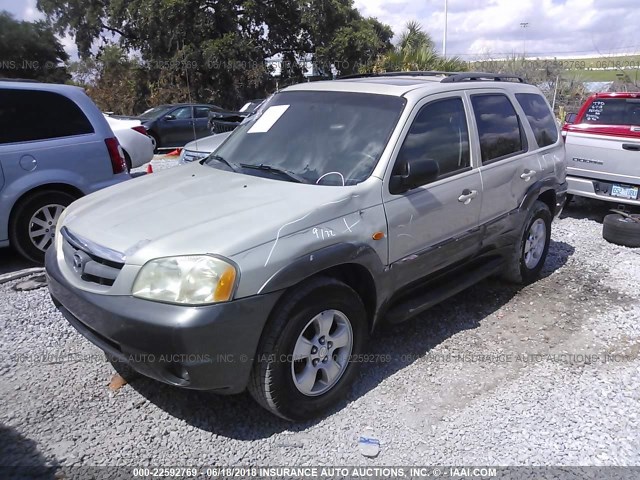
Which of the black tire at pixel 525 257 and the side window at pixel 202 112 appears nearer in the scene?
the black tire at pixel 525 257

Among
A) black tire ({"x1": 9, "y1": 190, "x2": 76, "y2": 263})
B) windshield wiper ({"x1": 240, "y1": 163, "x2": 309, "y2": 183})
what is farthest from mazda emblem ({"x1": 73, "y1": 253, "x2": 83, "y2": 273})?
black tire ({"x1": 9, "y1": 190, "x2": 76, "y2": 263})

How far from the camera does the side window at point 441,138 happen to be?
140 inches

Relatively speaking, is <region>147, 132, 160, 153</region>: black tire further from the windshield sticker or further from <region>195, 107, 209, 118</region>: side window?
the windshield sticker

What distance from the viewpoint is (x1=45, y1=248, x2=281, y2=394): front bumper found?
251 centimetres

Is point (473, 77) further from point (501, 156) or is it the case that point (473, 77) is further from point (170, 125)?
point (170, 125)

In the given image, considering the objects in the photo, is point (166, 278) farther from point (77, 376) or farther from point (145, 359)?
point (77, 376)

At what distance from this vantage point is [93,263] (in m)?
2.88

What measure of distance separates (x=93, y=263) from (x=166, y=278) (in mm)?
556

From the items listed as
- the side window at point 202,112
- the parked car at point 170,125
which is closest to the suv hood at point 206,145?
the parked car at point 170,125

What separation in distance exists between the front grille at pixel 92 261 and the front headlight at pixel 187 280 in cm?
21

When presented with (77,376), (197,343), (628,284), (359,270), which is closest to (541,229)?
(628,284)

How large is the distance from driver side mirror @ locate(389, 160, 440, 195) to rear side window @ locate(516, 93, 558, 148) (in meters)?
1.99

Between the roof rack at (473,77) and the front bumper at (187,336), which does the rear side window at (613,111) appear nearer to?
the roof rack at (473,77)

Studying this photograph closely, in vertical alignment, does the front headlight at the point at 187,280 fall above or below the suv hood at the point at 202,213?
below
